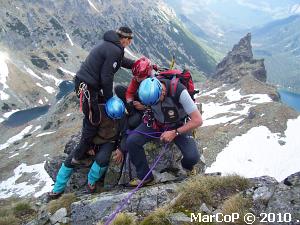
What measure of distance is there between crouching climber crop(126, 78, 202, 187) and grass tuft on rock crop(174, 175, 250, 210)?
1.83m

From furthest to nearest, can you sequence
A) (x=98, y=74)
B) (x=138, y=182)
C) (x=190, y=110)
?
(x=138, y=182) < (x=98, y=74) < (x=190, y=110)

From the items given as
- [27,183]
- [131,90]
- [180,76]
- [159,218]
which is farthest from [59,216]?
[27,183]

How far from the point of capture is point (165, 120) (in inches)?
540

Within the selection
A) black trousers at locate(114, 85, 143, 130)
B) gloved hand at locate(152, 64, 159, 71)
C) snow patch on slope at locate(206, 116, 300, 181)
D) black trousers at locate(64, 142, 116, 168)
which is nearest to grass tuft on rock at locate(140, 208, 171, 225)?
black trousers at locate(64, 142, 116, 168)

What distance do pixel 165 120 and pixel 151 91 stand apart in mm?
1517

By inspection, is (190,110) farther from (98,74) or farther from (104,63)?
(98,74)

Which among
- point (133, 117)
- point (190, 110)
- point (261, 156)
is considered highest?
point (261, 156)

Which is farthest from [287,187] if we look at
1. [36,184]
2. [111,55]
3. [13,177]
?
[13,177]

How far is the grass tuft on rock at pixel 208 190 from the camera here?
38.2 feet

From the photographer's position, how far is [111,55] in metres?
13.8

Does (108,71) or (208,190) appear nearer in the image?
(208,190)

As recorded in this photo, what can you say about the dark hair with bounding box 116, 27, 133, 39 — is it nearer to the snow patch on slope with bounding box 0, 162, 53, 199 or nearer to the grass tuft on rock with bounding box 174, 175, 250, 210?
the grass tuft on rock with bounding box 174, 175, 250, 210

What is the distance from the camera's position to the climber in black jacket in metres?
13.9

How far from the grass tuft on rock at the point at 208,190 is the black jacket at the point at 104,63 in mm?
4709
